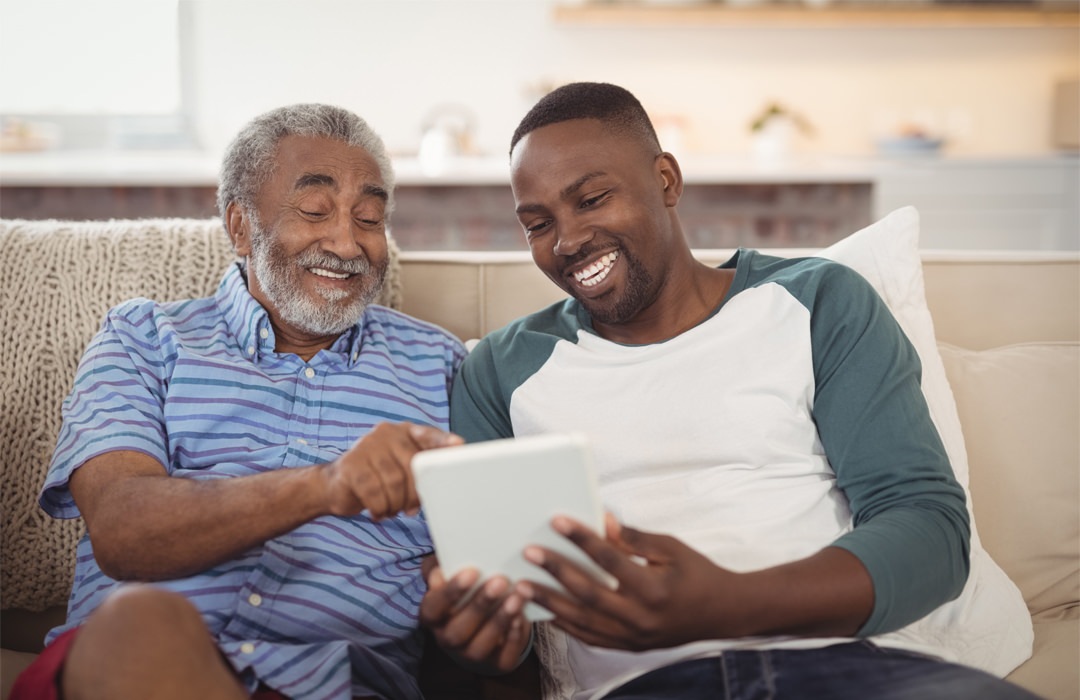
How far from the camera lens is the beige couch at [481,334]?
140 cm

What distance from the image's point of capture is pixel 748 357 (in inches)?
48.7

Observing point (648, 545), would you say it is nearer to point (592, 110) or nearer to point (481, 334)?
point (592, 110)

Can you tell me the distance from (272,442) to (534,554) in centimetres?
55

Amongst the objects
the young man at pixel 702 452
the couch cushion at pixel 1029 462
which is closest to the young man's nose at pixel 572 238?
the young man at pixel 702 452

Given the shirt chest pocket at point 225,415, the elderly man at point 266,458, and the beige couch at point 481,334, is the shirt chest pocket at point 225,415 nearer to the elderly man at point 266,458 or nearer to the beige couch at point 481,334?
the elderly man at point 266,458

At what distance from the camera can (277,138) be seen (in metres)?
1.41

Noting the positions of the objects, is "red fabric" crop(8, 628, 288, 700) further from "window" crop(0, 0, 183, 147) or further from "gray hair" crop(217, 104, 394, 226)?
"window" crop(0, 0, 183, 147)

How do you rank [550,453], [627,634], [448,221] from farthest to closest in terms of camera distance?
[448,221] → [627,634] → [550,453]

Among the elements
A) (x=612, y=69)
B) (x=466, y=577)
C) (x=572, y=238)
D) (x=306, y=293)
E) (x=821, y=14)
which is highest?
(x=821, y=14)

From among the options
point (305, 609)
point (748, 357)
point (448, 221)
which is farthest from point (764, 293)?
point (448, 221)

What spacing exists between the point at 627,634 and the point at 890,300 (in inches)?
29.4

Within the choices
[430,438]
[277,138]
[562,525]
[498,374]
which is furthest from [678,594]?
[277,138]

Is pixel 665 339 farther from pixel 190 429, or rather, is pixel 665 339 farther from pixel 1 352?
pixel 1 352

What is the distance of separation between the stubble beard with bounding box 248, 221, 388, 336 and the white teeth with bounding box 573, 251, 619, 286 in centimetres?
33
